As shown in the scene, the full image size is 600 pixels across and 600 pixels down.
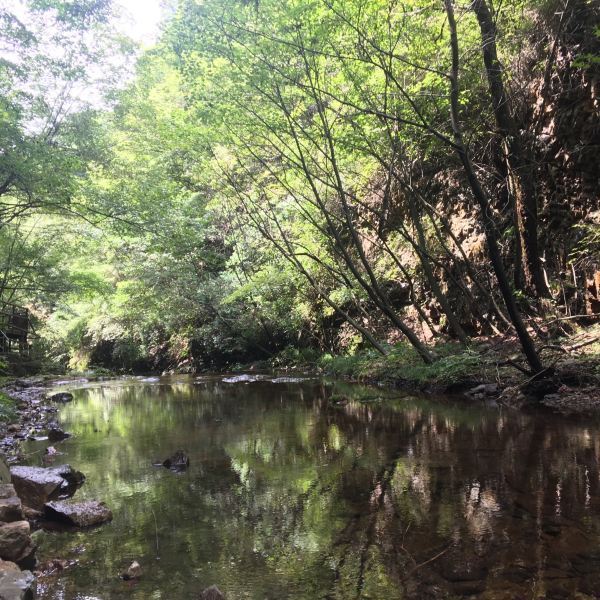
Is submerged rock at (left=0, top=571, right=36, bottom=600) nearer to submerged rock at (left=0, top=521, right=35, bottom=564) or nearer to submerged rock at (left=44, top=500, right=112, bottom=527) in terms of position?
submerged rock at (left=0, top=521, right=35, bottom=564)

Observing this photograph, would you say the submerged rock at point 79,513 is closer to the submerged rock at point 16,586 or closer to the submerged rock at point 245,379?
the submerged rock at point 16,586

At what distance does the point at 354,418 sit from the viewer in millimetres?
9578

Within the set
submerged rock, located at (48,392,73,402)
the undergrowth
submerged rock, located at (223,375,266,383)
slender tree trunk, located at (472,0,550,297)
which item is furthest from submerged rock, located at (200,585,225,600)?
submerged rock, located at (223,375,266,383)

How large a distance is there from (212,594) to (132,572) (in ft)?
2.67

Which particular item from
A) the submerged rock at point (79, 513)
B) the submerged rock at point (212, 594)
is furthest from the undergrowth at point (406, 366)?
the submerged rock at point (212, 594)

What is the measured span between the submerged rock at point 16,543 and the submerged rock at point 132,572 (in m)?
0.83

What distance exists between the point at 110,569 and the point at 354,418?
20.6 ft

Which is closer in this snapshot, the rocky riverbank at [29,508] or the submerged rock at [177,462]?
the rocky riverbank at [29,508]

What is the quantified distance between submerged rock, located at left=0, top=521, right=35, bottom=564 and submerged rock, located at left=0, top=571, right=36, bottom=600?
0.64 metres

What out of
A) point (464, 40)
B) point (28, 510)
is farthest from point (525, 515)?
point (464, 40)

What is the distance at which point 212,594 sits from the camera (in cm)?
317

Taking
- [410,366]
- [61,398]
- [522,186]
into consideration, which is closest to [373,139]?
[522,186]

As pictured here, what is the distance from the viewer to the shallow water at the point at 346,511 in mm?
3418

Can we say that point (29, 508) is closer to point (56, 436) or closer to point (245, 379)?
point (56, 436)
